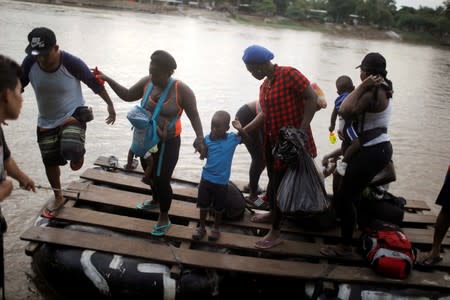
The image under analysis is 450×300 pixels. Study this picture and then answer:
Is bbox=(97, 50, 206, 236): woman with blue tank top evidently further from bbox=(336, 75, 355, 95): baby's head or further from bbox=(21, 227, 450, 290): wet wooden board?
bbox=(336, 75, 355, 95): baby's head

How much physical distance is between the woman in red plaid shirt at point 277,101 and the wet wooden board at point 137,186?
1210 mm

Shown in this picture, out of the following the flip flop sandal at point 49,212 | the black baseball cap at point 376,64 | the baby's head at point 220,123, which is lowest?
the flip flop sandal at point 49,212

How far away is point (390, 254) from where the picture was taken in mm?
3619

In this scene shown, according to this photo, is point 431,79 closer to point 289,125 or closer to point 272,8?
point 289,125

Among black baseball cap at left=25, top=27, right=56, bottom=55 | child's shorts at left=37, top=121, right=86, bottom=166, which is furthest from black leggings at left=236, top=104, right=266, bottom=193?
black baseball cap at left=25, top=27, right=56, bottom=55

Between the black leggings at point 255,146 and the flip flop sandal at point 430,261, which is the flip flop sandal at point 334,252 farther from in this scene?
the black leggings at point 255,146

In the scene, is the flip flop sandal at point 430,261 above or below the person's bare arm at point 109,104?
below

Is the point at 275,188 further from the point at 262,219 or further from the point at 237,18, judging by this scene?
the point at 237,18

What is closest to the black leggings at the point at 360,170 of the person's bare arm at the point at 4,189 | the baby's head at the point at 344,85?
the baby's head at the point at 344,85

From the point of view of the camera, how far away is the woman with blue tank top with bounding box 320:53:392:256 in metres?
3.34

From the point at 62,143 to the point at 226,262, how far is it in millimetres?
1855

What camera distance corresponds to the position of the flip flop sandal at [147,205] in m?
4.34

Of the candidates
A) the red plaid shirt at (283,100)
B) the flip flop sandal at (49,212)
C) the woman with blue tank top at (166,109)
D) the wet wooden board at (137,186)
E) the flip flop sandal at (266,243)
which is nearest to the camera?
the woman with blue tank top at (166,109)

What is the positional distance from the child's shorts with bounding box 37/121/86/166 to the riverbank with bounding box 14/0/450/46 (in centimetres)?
4049
